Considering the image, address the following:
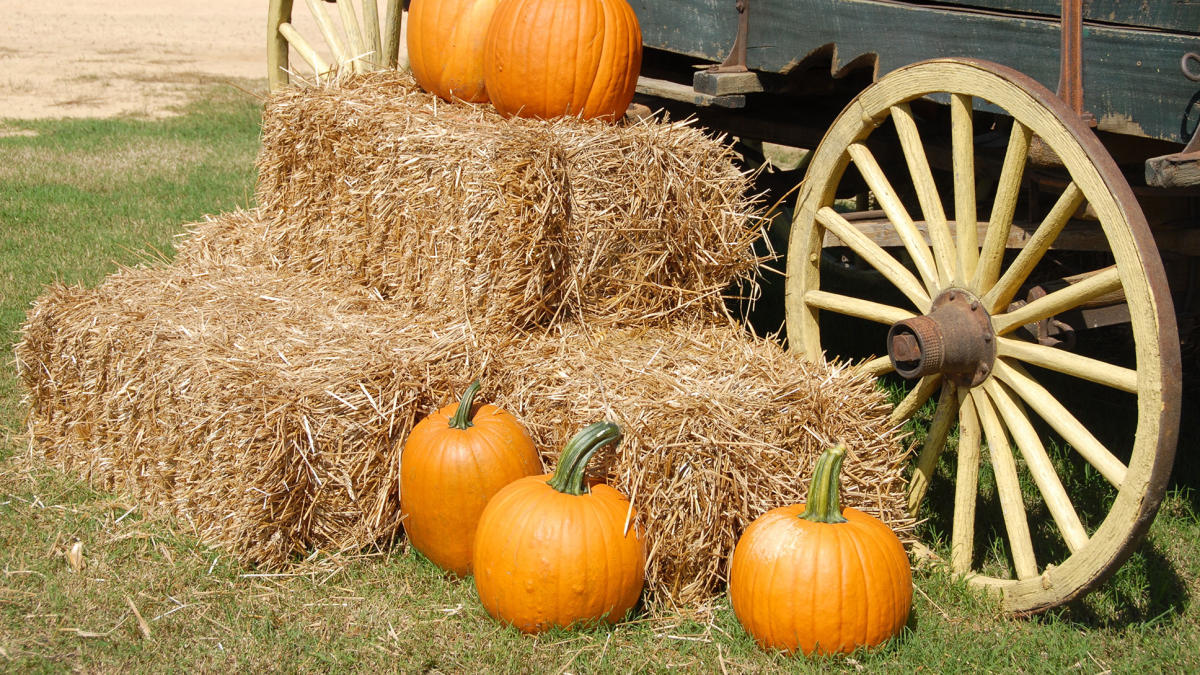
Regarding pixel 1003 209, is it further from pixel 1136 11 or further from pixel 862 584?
pixel 862 584

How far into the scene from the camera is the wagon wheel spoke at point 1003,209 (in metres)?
2.87

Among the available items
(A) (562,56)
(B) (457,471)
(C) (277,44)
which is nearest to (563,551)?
(B) (457,471)

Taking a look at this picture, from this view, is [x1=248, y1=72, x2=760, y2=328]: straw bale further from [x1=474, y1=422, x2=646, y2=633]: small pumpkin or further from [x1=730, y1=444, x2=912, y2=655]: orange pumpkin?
[x1=730, y1=444, x2=912, y2=655]: orange pumpkin

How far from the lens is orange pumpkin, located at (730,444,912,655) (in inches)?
108

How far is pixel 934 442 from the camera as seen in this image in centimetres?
330

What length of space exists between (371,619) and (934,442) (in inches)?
69.2

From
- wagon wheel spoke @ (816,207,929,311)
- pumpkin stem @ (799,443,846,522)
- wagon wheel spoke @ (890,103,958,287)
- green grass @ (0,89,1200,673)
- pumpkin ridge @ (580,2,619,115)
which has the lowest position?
green grass @ (0,89,1200,673)

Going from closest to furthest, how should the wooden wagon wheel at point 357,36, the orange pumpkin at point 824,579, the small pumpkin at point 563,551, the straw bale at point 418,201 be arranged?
the orange pumpkin at point 824,579, the small pumpkin at point 563,551, the straw bale at point 418,201, the wooden wagon wheel at point 357,36

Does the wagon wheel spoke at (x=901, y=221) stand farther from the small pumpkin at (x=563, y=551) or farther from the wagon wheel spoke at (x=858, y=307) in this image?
the small pumpkin at (x=563, y=551)

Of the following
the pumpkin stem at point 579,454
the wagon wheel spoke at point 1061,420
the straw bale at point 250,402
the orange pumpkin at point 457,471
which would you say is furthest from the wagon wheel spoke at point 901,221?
the straw bale at point 250,402

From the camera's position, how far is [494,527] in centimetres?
293

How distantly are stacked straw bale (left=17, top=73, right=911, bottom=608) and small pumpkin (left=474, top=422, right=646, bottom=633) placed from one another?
0.43ft

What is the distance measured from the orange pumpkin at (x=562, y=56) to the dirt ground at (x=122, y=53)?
8.93 meters

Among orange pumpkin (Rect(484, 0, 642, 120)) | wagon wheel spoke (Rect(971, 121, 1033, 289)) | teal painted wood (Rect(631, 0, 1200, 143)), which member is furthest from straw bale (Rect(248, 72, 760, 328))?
wagon wheel spoke (Rect(971, 121, 1033, 289))
